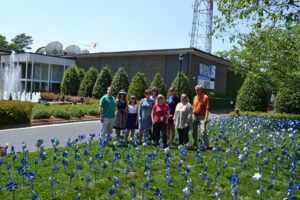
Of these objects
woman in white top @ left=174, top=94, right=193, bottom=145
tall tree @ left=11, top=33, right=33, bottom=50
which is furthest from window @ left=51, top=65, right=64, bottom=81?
tall tree @ left=11, top=33, right=33, bottom=50

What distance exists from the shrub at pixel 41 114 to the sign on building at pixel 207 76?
A: 1777cm

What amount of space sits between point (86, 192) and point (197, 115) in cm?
433

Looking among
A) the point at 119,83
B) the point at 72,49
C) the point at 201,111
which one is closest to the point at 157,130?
the point at 201,111

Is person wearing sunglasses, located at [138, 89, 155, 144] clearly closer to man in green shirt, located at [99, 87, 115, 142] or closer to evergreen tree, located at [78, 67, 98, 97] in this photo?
man in green shirt, located at [99, 87, 115, 142]

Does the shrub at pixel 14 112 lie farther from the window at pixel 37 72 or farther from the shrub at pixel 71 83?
the window at pixel 37 72

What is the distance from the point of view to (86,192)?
4.04 metres

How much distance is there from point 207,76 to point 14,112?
72.8 ft

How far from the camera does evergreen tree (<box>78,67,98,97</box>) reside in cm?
2957

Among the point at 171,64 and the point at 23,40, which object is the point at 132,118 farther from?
the point at 23,40

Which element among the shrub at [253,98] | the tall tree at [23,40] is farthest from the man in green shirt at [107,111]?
the tall tree at [23,40]

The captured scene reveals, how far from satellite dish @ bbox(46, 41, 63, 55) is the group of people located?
37154 millimetres

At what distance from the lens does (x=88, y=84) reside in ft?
97.3

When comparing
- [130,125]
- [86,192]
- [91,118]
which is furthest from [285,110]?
[86,192]

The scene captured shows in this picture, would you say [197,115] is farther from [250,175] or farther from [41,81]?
[41,81]
